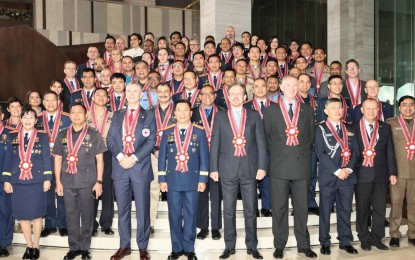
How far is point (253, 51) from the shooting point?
27.8 feet

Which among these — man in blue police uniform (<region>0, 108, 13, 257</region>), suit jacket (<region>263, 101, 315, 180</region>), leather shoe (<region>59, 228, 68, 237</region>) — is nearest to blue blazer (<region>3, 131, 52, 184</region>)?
man in blue police uniform (<region>0, 108, 13, 257</region>)

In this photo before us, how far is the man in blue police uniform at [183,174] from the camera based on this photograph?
5.57 m

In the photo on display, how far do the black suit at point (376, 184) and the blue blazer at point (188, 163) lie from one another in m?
2.01

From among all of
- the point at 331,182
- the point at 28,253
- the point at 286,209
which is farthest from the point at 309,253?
the point at 28,253

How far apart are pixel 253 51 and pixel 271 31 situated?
26.6ft

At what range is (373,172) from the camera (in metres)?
6.08

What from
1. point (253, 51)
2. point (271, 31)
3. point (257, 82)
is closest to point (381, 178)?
point (257, 82)

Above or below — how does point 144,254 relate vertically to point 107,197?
below

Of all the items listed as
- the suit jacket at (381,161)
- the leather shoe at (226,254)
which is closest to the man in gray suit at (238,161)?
the leather shoe at (226,254)

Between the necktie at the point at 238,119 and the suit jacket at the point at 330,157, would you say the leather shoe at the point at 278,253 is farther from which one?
the necktie at the point at 238,119

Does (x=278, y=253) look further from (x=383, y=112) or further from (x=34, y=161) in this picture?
(x=34, y=161)

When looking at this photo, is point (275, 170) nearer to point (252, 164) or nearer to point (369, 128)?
point (252, 164)

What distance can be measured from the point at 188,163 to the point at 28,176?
6.39ft

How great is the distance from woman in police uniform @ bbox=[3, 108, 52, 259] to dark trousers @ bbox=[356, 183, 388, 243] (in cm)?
386
